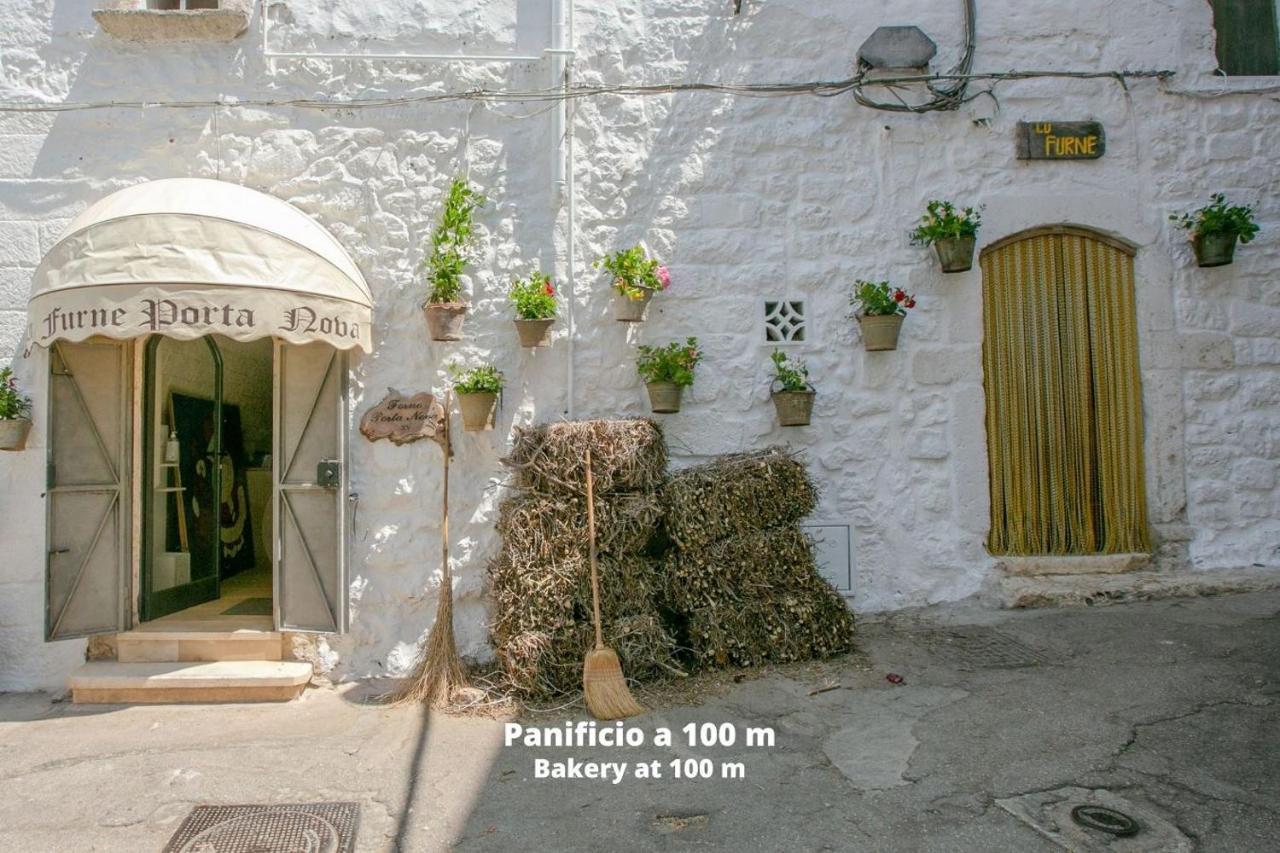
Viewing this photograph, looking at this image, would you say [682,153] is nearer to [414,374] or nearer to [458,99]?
[458,99]

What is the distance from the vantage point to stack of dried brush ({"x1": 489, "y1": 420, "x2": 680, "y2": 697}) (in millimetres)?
5066

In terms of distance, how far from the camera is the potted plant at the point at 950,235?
576cm

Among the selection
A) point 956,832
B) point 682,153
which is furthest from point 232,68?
point 956,832

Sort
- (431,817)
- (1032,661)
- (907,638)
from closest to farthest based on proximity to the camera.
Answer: (431,817) → (1032,661) → (907,638)

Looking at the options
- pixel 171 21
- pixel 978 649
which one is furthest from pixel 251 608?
pixel 978 649

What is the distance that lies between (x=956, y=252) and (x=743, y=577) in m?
2.65

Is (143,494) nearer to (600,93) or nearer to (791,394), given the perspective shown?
(600,93)

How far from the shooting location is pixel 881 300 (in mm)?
5750

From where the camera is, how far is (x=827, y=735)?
4.43 m

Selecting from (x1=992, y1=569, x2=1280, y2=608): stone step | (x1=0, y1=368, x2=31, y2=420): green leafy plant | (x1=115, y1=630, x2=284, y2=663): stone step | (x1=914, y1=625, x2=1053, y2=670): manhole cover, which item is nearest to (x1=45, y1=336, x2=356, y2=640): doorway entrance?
(x1=115, y1=630, x2=284, y2=663): stone step

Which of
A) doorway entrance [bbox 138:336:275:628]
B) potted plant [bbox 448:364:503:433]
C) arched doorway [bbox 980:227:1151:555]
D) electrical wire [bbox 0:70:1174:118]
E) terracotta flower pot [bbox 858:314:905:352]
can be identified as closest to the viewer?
potted plant [bbox 448:364:503:433]

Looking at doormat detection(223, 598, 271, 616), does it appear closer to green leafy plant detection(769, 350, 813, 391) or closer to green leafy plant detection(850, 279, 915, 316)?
green leafy plant detection(769, 350, 813, 391)

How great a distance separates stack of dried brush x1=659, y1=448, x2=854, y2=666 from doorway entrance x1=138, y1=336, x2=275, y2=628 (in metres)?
2.89

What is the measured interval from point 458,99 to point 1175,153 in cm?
512
